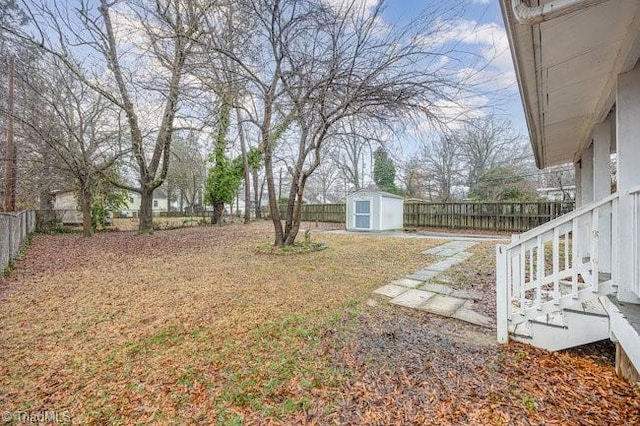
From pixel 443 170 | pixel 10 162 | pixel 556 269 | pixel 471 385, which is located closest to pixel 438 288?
pixel 556 269

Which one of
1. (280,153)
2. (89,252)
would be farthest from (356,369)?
(89,252)

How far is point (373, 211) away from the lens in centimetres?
1317

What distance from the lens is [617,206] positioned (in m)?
2.25

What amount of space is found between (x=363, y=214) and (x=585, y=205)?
36.5 ft

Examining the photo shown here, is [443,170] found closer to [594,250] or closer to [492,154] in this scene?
[492,154]

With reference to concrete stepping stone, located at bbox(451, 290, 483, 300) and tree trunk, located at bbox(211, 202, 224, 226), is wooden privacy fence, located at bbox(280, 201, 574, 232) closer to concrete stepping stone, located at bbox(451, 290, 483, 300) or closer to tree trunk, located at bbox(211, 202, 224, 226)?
concrete stepping stone, located at bbox(451, 290, 483, 300)

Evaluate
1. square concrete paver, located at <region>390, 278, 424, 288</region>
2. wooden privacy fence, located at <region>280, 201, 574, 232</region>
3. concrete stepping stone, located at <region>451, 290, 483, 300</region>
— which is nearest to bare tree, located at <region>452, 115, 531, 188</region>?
wooden privacy fence, located at <region>280, 201, 574, 232</region>

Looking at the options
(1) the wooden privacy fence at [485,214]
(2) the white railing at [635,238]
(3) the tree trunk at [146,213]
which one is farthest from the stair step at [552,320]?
(3) the tree trunk at [146,213]

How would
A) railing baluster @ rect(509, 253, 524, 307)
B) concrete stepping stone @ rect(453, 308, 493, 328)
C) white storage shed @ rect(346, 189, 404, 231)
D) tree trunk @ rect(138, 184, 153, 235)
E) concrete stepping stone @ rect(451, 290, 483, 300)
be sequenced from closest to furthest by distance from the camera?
railing baluster @ rect(509, 253, 524, 307) < concrete stepping stone @ rect(453, 308, 493, 328) < concrete stepping stone @ rect(451, 290, 483, 300) < tree trunk @ rect(138, 184, 153, 235) < white storage shed @ rect(346, 189, 404, 231)

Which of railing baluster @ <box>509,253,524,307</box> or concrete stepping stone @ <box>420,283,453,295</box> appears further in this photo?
concrete stepping stone @ <box>420,283,453,295</box>

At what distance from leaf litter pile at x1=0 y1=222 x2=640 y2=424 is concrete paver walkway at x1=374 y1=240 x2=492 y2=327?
24cm

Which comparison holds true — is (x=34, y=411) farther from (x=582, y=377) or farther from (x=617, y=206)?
(x=617, y=206)

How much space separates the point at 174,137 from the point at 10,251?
6.53 m

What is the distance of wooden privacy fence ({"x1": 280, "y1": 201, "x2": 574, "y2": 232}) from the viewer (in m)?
11.4
